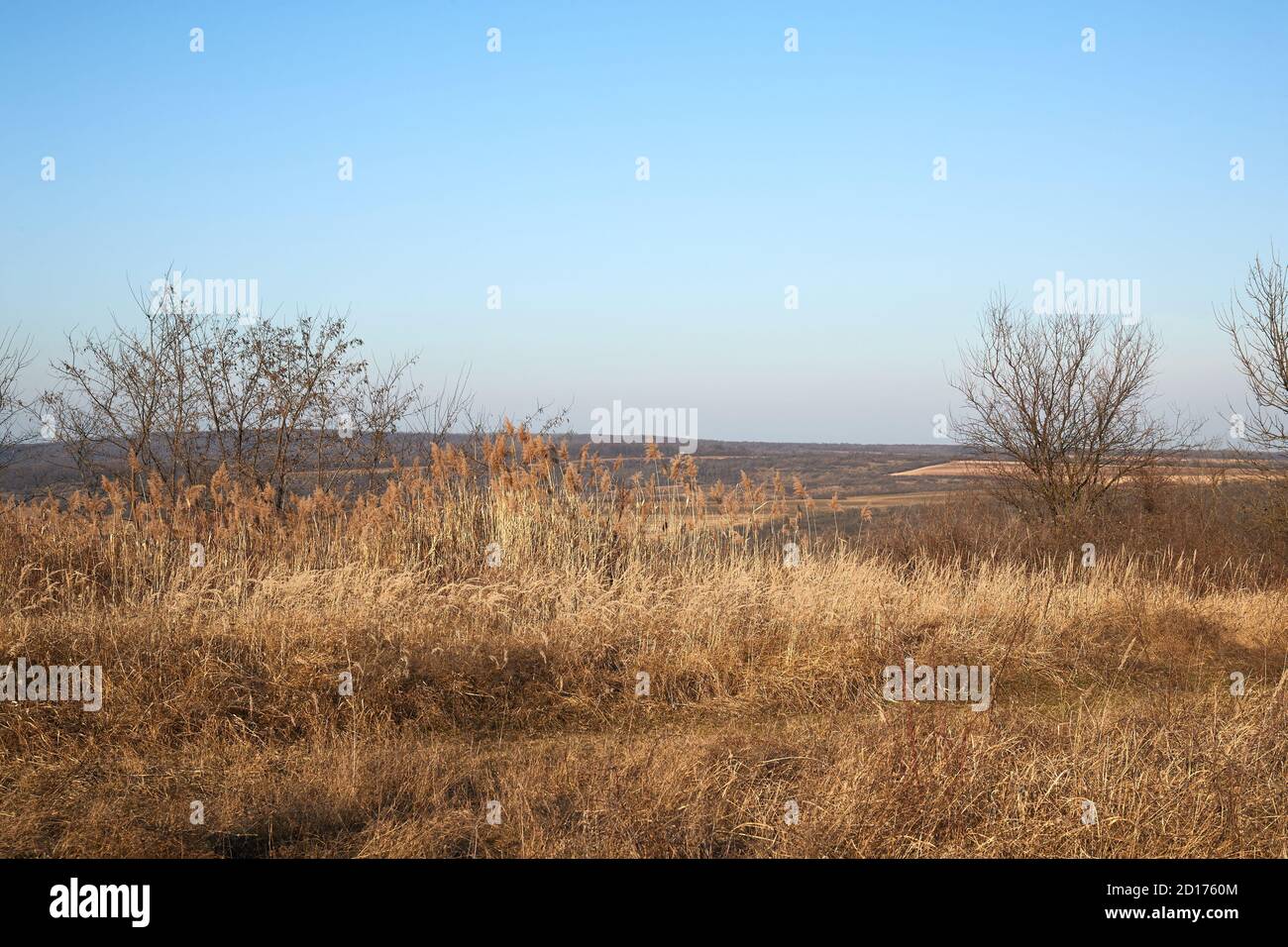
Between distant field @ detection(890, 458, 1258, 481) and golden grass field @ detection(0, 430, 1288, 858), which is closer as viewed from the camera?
golden grass field @ detection(0, 430, 1288, 858)

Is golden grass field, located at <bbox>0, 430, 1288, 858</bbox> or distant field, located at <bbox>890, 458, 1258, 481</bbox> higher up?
distant field, located at <bbox>890, 458, 1258, 481</bbox>

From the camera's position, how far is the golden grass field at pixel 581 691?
441cm

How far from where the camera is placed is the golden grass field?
4.41 m

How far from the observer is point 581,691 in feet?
22.1

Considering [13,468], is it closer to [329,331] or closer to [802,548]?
[329,331]

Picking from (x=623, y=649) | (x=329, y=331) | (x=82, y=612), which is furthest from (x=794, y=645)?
(x=329, y=331)

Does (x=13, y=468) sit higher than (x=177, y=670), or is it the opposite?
(x=13, y=468)

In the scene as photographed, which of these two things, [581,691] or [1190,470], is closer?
[581,691]

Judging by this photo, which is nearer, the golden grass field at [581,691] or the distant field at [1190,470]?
the golden grass field at [581,691]

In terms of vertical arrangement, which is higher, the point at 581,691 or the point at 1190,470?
the point at 1190,470

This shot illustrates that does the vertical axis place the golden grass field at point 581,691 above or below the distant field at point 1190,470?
below
